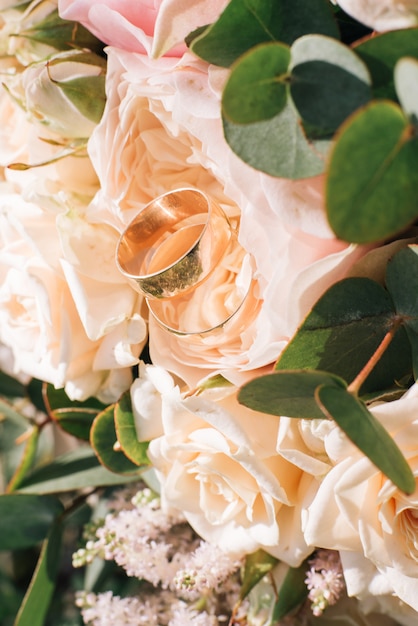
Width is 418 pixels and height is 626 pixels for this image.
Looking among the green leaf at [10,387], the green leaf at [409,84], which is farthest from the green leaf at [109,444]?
the green leaf at [409,84]

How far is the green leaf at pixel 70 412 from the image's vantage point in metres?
0.79

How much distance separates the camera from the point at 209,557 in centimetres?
65

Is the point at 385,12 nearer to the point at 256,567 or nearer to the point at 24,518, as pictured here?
the point at 256,567

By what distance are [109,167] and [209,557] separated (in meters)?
0.35

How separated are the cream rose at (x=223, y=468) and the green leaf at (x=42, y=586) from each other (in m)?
0.23

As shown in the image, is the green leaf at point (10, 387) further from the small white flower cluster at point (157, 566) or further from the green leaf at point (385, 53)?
the green leaf at point (385, 53)

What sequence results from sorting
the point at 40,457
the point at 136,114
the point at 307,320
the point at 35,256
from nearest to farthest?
the point at 307,320
the point at 136,114
the point at 35,256
the point at 40,457

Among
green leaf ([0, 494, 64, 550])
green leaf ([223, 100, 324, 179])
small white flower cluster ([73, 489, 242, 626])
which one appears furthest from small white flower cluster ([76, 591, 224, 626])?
green leaf ([223, 100, 324, 179])

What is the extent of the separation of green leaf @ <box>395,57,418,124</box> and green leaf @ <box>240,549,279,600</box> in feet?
1.47

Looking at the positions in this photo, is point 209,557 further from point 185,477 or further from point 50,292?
point 50,292

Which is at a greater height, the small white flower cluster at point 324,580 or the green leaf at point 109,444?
the small white flower cluster at point 324,580

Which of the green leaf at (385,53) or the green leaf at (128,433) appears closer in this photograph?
the green leaf at (385,53)

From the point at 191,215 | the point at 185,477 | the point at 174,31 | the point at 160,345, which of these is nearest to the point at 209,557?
the point at 185,477

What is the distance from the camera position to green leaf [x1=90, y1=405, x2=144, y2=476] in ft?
2.28
